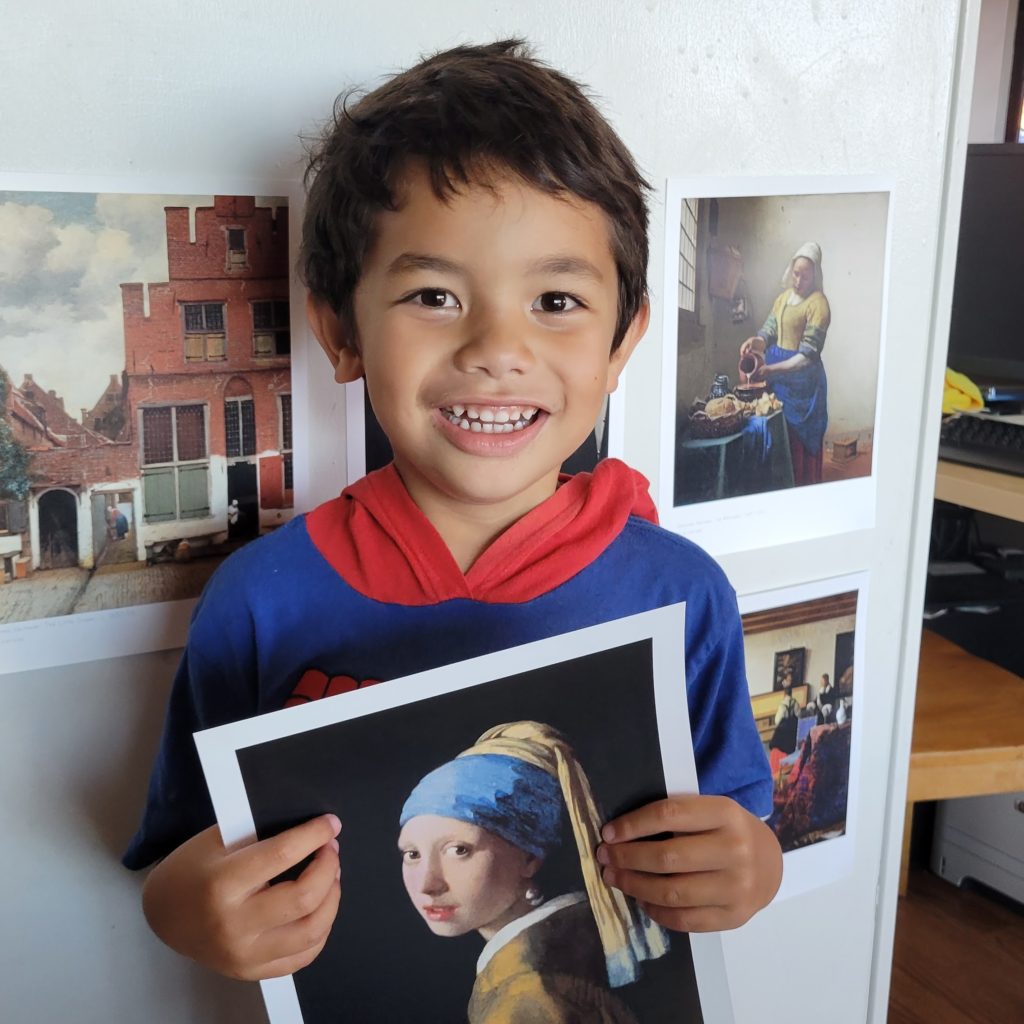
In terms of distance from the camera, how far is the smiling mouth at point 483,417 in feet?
1.92

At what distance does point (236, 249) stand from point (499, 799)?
13.7 inches

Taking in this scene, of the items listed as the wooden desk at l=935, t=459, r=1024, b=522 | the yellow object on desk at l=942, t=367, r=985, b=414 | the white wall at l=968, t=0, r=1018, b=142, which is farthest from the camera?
the white wall at l=968, t=0, r=1018, b=142

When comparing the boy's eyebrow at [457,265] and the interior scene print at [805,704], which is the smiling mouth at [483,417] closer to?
the boy's eyebrow at [457,265]

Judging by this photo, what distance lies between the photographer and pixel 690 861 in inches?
23.2

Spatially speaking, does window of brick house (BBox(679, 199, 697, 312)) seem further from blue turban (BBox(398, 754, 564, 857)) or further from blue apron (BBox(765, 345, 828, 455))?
blue turban (BBox(398, 754, 564, 857))

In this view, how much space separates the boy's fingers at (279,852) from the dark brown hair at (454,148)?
27 cm

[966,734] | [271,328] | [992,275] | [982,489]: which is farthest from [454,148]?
[992,275]

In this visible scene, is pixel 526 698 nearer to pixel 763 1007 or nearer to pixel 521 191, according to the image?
pixel 521 191

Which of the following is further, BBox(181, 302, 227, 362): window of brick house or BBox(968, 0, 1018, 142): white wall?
BBox(968, 0, 1018, 142): white wall

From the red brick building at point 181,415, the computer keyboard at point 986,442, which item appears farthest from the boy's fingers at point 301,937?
the computer keyboard at point 986,442

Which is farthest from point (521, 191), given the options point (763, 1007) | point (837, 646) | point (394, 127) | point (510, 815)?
point (763, 1007)

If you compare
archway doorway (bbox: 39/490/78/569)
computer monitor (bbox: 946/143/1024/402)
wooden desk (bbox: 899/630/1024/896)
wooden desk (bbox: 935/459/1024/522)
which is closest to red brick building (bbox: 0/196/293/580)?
archway doorway (bbox: 39/490/78/569)

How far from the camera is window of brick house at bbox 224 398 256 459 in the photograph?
2.15 ft

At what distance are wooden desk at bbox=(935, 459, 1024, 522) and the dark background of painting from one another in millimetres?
987
